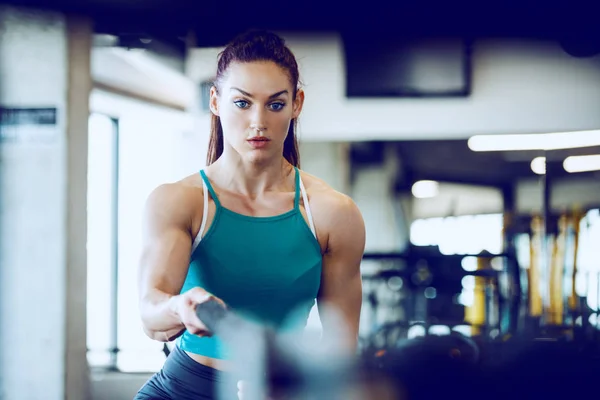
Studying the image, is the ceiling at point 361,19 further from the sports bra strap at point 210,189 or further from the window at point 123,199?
the sports bra strap at point 210,189

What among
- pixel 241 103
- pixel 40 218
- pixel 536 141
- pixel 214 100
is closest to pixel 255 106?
pixel 241 103

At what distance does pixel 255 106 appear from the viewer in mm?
1274

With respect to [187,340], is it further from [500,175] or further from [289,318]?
[500,175]

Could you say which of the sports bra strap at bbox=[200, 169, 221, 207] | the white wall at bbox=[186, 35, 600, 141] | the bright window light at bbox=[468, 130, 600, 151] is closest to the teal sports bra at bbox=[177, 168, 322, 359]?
the sports bra strap at bbox=[200, 169, 221, 207]

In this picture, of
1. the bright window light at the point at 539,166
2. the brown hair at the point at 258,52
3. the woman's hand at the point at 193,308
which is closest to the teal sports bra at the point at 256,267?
the brown hair at the point at 258,52

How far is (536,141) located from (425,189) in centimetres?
65

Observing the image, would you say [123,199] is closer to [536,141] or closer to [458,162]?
[458,162]

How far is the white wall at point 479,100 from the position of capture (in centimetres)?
389

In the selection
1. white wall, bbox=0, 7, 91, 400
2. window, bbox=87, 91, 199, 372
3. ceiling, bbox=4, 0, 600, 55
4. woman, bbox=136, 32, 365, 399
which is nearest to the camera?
woman, bbox=136, 32, 365, 399

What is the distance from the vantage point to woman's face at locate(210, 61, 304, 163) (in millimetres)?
1276

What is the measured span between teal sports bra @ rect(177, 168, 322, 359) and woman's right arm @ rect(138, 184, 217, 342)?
1.5 inches

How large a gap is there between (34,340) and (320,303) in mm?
2368

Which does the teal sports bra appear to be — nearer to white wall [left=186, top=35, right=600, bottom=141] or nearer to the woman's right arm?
the woman's right arm

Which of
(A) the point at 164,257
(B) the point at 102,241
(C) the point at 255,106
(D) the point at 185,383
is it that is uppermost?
(C) the point at 255,106
